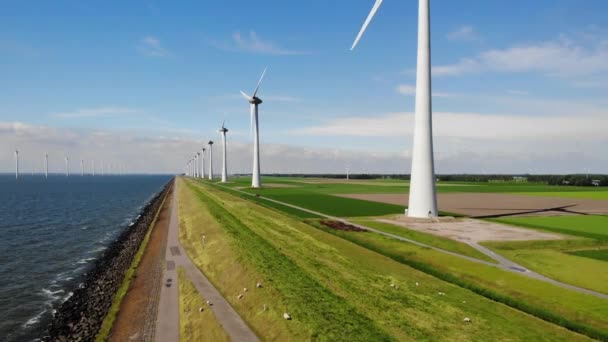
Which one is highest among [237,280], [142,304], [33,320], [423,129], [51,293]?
[423,129]

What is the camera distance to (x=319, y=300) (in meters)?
26.4

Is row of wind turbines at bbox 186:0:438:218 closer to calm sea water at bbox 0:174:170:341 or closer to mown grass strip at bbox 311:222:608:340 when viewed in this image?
mown grass strip at bbox 311:222:608:340

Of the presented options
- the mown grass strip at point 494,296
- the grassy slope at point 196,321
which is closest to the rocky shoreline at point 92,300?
the grassy slope at point 196,321

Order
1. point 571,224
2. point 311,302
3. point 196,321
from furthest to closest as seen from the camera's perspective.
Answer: point 571,224 < point 311,302 < point 196,321

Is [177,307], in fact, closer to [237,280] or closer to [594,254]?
[237,280]

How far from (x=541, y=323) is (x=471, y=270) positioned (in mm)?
10956

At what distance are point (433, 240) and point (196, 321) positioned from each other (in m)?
30.0

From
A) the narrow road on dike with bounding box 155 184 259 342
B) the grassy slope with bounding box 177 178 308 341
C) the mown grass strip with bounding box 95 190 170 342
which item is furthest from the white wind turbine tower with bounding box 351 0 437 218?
the mown grass strip with bounding box 95 190 170 342

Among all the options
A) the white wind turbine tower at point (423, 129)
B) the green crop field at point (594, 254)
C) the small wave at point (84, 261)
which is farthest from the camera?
the white wind turbine tower at point (423, 129)

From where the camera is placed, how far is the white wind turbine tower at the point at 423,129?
60.2 metres

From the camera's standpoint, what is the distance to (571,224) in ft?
193

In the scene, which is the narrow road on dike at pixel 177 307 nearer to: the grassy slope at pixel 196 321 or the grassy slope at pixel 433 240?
the grassy slope at pixel 196 321

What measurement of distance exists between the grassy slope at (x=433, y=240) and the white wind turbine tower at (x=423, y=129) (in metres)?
8.12

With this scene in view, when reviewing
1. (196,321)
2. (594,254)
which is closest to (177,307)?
(196,321)
